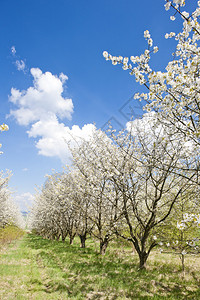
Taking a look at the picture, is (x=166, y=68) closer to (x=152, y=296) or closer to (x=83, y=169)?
(x=152, y=296)

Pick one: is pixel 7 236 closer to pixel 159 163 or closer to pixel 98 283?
pixel 98 283

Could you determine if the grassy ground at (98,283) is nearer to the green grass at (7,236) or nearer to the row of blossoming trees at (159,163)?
the row of blossoming trees at (159,163)

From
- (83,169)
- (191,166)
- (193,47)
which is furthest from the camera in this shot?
(83,169)

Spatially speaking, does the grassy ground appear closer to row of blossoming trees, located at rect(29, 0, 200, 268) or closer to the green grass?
row of blossoming trees, located at rect(29, 0, 200, 268)

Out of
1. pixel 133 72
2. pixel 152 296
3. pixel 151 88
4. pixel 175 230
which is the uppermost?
pixel 133 72

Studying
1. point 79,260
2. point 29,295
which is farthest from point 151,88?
point 79,260

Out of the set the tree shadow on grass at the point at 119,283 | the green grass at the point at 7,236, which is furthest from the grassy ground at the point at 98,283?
the green grass at the point at 7,236

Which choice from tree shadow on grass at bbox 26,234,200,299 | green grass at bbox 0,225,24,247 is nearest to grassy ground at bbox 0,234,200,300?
tree shadow on grass at bbox 26,234,200,299

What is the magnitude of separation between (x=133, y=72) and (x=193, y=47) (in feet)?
4.82

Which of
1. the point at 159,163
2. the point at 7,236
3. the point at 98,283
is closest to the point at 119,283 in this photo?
the point at 98,283

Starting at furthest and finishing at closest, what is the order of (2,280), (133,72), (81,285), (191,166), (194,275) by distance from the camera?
1. (194,275)
2. (191,166)
3. (2,280)
4. (81,285)
5. (133,72)

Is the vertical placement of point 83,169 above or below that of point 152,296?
above

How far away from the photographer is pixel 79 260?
10656mm

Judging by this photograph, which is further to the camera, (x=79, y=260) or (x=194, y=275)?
(x=79, y=260)
